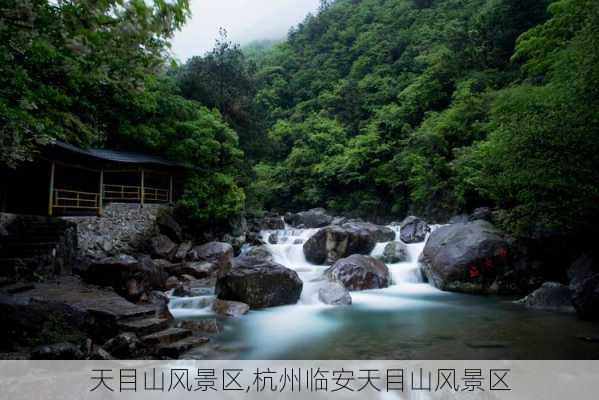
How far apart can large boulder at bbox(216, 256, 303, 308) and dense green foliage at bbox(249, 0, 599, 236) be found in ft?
21.3

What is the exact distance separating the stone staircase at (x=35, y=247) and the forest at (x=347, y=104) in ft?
9.61

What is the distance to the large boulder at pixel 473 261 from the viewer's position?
39.9 ft

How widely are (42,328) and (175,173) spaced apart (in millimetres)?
12482

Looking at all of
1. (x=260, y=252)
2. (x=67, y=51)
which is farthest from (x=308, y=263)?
(x=67, y=51)

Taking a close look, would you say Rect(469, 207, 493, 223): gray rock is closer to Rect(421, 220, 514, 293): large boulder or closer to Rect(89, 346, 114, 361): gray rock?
Rect(421, 220, 514, 293): large boulder

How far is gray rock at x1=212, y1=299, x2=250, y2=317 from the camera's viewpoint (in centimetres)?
953

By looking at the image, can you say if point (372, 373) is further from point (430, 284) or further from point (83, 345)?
point (430, 284)

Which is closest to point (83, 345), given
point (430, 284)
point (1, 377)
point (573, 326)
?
point (1, 377)

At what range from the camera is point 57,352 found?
5.24 metres

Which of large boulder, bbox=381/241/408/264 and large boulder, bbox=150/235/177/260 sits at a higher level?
large boulder, bbox=150/235/177/260

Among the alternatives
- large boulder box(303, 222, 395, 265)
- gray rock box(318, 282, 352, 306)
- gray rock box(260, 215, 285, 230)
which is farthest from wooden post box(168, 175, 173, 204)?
gray rock box(318, 282, 352, 306)

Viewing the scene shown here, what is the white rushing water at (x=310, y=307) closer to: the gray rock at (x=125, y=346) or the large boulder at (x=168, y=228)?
the gray rock at (x=125, y=346)

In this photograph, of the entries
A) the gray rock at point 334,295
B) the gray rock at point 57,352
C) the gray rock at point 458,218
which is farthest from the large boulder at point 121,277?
the gray rock at point 458,218

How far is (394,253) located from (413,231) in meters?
2.38
